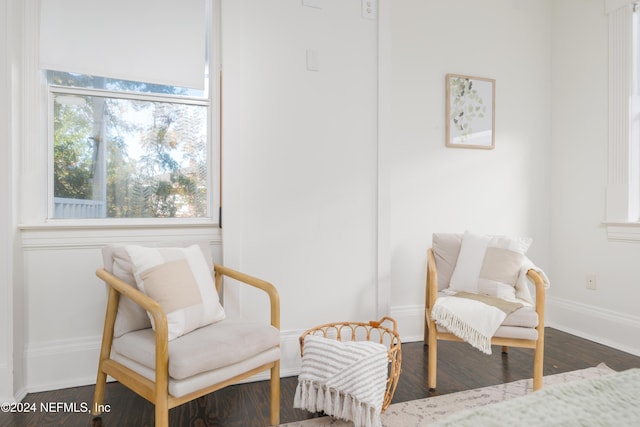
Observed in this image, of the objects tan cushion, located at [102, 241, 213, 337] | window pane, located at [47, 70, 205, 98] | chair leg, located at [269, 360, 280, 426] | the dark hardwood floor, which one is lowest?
the dark hardwood floor

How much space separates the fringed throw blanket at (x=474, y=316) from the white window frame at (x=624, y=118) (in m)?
1.37

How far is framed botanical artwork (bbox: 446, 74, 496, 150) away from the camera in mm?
3027

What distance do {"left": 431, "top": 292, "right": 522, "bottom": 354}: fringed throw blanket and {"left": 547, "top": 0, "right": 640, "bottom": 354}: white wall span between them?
1296 millimetres

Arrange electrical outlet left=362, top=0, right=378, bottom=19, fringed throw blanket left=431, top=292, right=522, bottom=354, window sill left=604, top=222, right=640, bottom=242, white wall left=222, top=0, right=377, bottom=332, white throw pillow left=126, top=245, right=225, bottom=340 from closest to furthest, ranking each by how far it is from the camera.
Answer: white throw pillow left=126, top=245, right=225, bottom=340 < fringed throw blanket left=431, top=292, right=522, bottom=354 < white wall left=222, top=0, right=377, bottom=332 < electrical outlet left=362, top=0, right=378, bottom=19 < window sill left=604, top=222, right=640, bottom=242

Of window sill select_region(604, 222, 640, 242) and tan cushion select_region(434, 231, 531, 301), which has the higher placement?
window sill select_region(604, 222, 640, 242)

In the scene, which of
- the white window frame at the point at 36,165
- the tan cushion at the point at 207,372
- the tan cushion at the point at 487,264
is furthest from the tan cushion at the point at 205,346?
the tan cushion at the point at 487,264

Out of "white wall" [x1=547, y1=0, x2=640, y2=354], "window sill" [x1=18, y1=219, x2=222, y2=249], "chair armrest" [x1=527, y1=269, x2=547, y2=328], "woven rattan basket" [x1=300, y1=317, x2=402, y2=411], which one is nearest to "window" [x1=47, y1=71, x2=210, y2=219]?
"window sill" [x1=18, y1=219, x2=222, y2=249]

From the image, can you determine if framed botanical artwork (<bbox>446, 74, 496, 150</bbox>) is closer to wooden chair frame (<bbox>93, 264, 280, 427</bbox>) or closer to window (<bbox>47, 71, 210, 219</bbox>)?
window (<bbox>47, 71, 210, 219</bbox>)

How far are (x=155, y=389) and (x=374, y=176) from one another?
67.3 inches

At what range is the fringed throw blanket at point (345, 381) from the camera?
1.66 meters

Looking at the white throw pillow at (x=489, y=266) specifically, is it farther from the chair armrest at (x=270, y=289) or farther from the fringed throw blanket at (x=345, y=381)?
the chair armrest at (x=270, y=289)

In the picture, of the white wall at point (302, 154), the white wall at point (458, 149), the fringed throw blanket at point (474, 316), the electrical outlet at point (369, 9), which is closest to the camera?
the fringed throw blanket at point (474, 316)

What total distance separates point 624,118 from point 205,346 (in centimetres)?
311

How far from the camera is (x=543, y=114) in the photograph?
333cm
